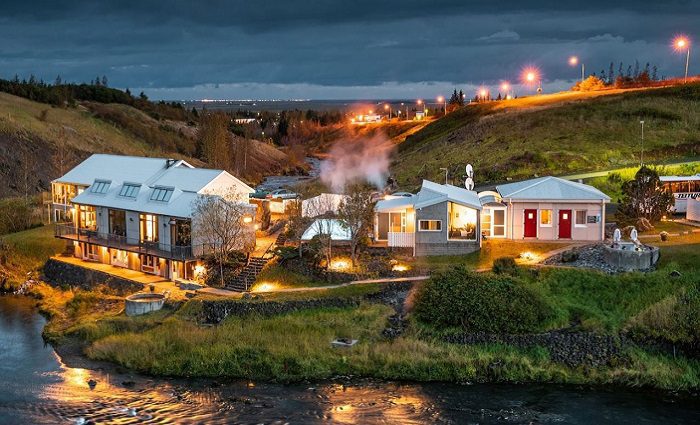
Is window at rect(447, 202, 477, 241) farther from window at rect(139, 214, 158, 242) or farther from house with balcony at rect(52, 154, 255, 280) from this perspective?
window at rect(139, 214, 158, 242)

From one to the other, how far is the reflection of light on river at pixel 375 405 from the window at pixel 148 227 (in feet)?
64.1

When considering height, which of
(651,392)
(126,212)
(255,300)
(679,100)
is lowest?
(651,392)

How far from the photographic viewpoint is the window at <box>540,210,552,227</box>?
4312 centimetres

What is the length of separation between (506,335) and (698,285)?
9043mm

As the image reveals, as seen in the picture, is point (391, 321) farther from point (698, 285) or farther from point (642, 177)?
point (642, 177)

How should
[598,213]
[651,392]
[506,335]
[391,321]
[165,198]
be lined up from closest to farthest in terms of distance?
[651,392] < [506,335] < [391,321] < [598,213] < [165,198]

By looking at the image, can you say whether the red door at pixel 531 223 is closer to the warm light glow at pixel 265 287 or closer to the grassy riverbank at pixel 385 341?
the grassy riverbank at pixel 385 341

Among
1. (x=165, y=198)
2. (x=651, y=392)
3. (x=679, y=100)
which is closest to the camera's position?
(x=651, y=392)

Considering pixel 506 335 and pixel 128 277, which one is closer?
pixel 506 335

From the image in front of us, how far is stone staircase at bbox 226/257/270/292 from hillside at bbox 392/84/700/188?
25699 mm

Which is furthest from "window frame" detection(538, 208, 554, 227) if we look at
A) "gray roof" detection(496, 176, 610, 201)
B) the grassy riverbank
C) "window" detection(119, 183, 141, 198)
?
"window" detection(119, 183, 141, 198)

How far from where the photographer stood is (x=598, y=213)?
42500mm

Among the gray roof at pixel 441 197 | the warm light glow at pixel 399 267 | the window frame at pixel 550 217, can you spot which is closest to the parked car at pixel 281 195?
the gray roof at pixel 441 197

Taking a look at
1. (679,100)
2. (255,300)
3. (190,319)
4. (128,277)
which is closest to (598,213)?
(255,300)
